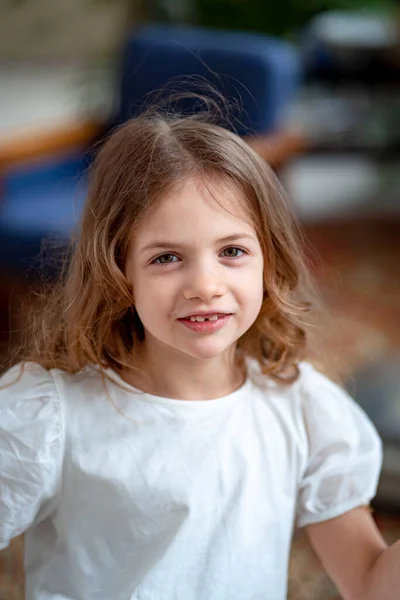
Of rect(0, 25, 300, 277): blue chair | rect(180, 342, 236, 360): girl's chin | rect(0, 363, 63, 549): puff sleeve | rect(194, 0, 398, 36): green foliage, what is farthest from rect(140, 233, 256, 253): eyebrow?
rect(194, 0, 398, 36): green foliage

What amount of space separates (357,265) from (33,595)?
2.83m

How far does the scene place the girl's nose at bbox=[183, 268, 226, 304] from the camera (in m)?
0.99

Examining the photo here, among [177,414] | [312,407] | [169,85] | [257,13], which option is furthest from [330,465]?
[257,13]

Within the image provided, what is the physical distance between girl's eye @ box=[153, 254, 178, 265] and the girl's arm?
41 centimetres

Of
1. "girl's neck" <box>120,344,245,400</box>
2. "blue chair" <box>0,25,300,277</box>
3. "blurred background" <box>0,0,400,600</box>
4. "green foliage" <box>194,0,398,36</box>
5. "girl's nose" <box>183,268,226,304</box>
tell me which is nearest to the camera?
"girl's nose" <box>183,268,226,304</box>

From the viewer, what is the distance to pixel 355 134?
4.24 m

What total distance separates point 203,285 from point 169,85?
186cm

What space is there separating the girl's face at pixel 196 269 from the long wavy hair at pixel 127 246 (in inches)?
0.9

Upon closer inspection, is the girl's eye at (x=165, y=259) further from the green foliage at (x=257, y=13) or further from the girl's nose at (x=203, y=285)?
the green foliage at (x=257, y=13)

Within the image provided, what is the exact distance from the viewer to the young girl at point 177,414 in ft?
3.35

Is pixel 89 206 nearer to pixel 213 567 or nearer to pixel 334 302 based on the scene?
pixel 213 567

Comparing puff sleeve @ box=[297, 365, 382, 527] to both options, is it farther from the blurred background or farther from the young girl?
the blurred background

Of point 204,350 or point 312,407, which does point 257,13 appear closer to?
point 312,407

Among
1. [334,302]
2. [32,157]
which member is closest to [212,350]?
[32,157]
